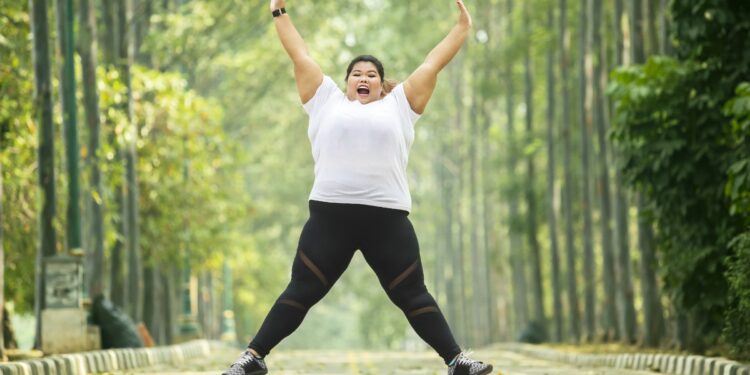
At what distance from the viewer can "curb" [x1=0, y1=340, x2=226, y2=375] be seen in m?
11.4

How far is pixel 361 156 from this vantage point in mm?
8930

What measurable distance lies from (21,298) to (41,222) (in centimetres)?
846

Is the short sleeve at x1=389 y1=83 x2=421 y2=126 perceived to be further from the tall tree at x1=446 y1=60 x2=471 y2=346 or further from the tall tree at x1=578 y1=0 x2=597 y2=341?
the tall tree at x1=446 y1=60 x2=471 y2=346

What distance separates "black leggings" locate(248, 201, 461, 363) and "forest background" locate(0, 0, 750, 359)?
473 cm

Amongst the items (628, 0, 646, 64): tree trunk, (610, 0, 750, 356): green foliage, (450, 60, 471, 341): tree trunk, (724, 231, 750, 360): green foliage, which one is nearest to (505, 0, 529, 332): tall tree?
(450, 60, 471, 341): tree trunk

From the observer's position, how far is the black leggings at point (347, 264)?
8.98 meters

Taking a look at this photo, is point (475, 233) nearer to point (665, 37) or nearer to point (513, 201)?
point (513, 201)

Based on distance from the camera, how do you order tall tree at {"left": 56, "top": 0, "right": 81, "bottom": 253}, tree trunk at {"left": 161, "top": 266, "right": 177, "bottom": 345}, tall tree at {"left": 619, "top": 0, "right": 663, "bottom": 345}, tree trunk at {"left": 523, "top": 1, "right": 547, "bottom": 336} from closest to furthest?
tall tree at {"left": 56, "top": 0, "right": 81, "bottom": 253} < tall tree at {"left": 619, "top": 0, "right": 663, "bottom": 345} < tree trunk at {"left": 161, "top": 266, "right": 177, "bottom": 345} < tree trunk at {"left": 523, "top": 1, "right": 547, "bottom": 336}

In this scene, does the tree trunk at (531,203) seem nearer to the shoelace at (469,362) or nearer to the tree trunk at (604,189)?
the tree trunk at (604,189)

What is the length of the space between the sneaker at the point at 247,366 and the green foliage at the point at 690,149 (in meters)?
8.42

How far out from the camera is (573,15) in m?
36.9

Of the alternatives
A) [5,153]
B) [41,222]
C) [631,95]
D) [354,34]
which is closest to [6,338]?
[41,222]

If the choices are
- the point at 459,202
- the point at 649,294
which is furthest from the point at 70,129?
the point at 459,202

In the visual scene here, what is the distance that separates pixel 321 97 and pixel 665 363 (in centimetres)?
659
